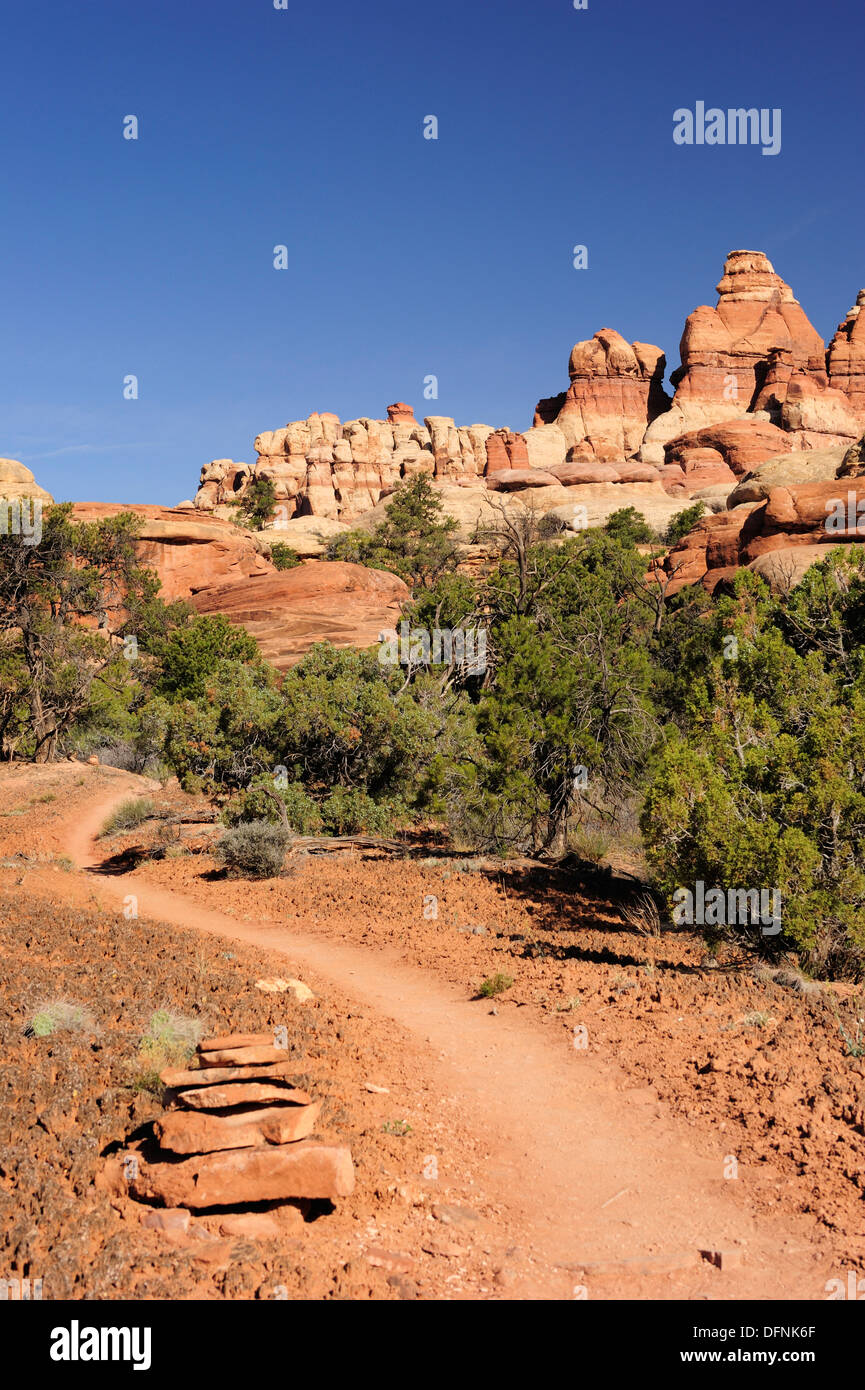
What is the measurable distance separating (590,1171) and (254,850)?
31.7 feet

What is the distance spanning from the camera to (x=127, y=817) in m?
19.2

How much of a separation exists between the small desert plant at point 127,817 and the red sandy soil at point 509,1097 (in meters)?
6.41

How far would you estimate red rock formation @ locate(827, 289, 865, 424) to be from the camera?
304 feet

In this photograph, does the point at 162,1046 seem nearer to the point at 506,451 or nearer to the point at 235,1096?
the point at 235,1096

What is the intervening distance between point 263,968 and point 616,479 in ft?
238

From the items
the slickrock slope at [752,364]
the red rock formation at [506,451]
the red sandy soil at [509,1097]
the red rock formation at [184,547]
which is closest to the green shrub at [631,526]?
the red rock formation at [184,547]

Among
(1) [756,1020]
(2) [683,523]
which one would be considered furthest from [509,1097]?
Result: (2) [683,523]

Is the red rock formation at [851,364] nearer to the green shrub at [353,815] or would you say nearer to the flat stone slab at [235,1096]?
the green shrub at [353,815]

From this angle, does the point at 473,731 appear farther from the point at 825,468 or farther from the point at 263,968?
the point at 825,468

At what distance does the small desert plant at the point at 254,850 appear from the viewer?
47.5ft

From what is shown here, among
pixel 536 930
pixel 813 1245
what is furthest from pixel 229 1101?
pixel 536 930

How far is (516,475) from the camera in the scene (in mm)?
78562

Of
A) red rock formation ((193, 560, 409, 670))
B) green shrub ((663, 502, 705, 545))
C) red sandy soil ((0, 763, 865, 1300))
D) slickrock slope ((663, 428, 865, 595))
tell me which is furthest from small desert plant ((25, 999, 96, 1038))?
green shrub ((663, 502, 705, 545))

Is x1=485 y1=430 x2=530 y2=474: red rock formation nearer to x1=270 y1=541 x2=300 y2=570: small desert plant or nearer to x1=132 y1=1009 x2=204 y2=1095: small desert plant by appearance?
x1=270 y1=541 x2=300 y2=570: small desert plant
